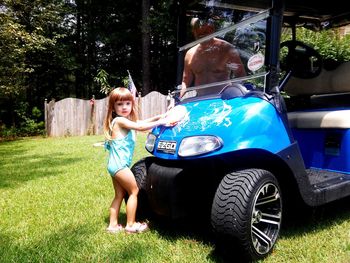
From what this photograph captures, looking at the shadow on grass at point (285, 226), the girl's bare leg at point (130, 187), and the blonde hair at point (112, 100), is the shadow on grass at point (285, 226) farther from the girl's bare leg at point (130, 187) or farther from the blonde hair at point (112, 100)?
the blonde hair at point (112, 100)

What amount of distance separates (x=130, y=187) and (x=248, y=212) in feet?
3.68

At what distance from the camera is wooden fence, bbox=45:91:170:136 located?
49.1 feet

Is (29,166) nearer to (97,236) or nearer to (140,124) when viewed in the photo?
(97,236)

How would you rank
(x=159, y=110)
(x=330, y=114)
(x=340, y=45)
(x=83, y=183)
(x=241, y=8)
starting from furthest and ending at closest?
(x=159, y=110) < (x=340, y=45) < (x=83, y=183) < (x=330, y=114) < (x=241, y=8)

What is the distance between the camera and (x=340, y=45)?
28.5 feet

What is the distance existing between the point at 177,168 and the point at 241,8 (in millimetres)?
1459

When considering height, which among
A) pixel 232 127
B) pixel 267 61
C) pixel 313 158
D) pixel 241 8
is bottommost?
pixel 313 158

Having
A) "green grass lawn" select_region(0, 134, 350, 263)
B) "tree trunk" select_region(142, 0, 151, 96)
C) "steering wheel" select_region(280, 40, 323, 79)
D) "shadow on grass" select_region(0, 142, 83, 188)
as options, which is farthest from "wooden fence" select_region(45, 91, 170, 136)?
"steering wheel" select_region(280, 40, 323, 79)

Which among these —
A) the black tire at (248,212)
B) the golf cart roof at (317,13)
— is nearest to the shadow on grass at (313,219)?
the black tire at (248,212)

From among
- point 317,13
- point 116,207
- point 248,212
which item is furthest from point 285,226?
point 317,13

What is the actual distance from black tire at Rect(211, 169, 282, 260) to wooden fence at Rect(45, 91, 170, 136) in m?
12.3

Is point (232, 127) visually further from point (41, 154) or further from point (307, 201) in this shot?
point (41, 154)

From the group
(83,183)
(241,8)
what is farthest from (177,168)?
(83,183)

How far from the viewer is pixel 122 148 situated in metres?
3.30
